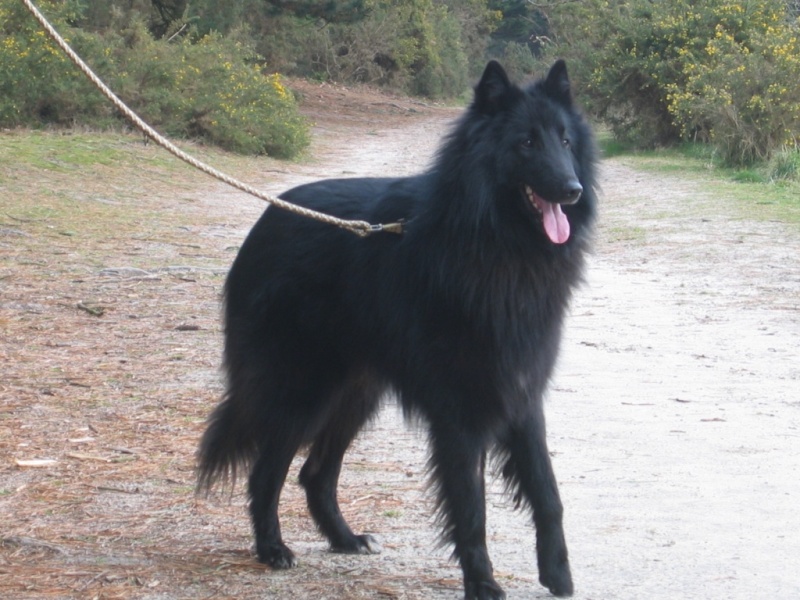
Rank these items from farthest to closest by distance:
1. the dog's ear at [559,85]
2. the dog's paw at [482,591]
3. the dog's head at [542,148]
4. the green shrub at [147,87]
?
the green shrub at [147,87]
the dog's ear at [559,85]
the dog's head at [542,148]
the dog's paw at [482,591]

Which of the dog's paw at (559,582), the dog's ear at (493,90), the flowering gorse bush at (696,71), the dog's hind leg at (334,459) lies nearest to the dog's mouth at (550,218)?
the dog's ear at (493,90)

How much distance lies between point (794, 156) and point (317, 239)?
14.8 metres

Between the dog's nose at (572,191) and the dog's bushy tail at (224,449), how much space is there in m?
1.57

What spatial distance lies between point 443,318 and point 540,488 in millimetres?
697

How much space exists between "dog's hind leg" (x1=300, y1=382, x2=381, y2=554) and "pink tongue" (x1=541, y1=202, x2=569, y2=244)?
3.27 ft

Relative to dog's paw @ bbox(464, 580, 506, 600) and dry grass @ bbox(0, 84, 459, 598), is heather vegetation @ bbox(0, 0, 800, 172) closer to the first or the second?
dry grass @ bbox(0, 84, 459, 598)

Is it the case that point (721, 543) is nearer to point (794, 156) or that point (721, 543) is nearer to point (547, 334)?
point (547, 334)

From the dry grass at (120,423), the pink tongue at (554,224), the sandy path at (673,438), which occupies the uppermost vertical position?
the pink tongue at (554,224)

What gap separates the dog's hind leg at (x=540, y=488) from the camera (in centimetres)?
361

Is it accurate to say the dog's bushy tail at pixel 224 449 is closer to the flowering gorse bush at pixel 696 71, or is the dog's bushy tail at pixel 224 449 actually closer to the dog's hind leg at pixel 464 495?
the dog's hind leg at pixel 464 495

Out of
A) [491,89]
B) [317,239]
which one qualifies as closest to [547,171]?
[491,89]

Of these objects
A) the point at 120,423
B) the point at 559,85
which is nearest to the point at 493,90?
the point at 559,85

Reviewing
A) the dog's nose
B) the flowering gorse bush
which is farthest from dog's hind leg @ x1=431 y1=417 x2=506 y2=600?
the flowering gorse bush

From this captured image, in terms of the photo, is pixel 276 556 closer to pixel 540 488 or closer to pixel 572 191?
pixel 540 488
